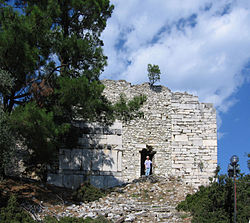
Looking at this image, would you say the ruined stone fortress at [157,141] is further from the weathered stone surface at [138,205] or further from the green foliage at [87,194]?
the green foliage at [87,194]

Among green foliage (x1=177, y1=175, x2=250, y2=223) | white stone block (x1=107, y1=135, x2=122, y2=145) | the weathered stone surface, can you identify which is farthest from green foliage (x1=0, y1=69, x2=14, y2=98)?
green foliage (x1=177, y1=175, x2=250, y2=223)

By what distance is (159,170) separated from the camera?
52.2 ft

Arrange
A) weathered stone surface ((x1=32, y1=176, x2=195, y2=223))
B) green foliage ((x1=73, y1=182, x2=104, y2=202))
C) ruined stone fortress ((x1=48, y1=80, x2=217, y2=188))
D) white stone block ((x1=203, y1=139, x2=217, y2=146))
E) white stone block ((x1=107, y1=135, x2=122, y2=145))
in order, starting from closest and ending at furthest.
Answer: weathered stone surface ((x1=32, y1=176, x2=195, y2=223))
green foliage ((x1=73, y1=182, x2=104, y2=202))
ruined stone fortress ((x1=48, y1=80, x2=217, y2=188))
white stone block ((x1=107, y1=135, x2=122, y2=145))
white stone block ((x1=203, y1=139, x2=217, y2=146))

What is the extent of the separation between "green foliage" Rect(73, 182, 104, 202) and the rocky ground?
10.4 inches

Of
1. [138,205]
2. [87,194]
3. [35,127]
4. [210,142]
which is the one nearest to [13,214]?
[35,127]

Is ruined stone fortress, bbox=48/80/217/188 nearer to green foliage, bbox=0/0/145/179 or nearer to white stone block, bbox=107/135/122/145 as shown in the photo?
white stone block, bbox=107/135/122/145

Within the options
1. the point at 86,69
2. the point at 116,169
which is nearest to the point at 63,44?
the point at 86,69

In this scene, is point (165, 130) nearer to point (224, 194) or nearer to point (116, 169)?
point (116, 169)

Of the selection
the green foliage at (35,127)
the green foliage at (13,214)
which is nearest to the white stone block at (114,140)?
the green foliage at (35,127)

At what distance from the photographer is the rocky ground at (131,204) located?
387 inches

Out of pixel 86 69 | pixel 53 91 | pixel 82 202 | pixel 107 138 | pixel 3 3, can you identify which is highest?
pixel 3 3

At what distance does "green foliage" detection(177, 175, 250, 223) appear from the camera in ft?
29.5

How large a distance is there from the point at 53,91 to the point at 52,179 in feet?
14.1

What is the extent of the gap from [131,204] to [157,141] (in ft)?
Answer: 17.8
